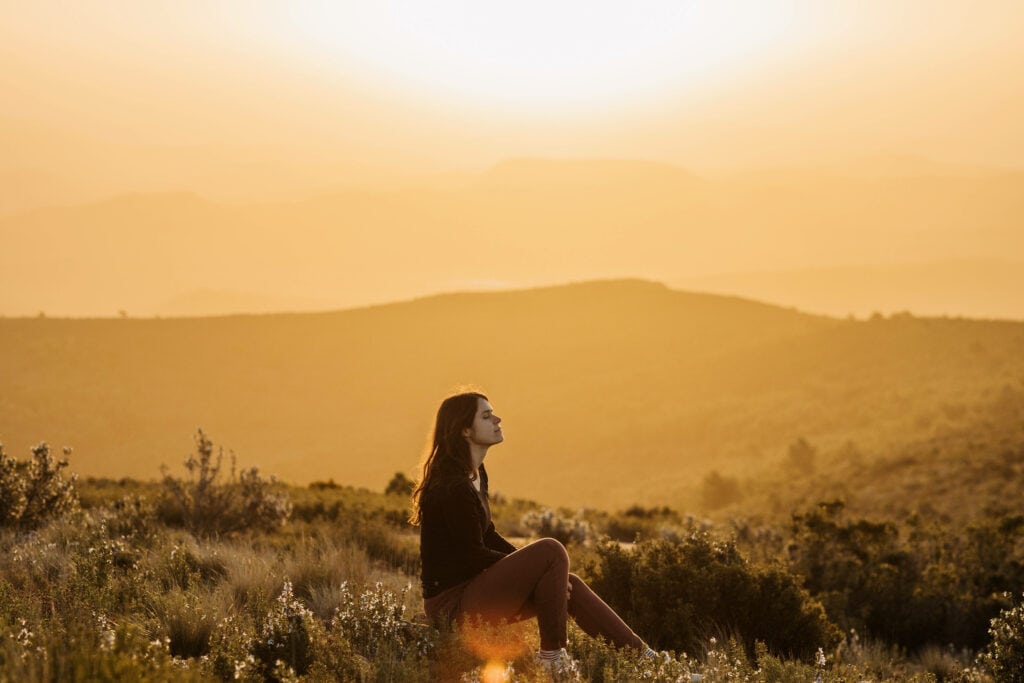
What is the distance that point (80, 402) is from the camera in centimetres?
7375

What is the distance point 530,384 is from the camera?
88375mm

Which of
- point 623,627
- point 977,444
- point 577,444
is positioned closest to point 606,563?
point 623,627

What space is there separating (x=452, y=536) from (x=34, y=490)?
6.52m

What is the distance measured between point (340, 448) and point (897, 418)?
40059mm

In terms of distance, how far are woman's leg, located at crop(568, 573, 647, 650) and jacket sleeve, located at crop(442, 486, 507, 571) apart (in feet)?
1.89

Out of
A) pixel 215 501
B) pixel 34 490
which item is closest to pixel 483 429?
pixel 34 490

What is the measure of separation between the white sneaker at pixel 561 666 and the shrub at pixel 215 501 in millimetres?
6532

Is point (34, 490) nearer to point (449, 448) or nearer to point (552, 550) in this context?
point (449, 448)

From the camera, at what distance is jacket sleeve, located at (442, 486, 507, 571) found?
231 inches

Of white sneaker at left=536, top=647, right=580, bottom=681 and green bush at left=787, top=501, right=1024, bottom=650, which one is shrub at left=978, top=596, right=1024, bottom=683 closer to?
white sneaker at left=536, top=647, right=580, bottom=681

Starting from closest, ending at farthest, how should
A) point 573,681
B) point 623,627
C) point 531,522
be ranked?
point 573,681 < point 623,627 < point 531,522

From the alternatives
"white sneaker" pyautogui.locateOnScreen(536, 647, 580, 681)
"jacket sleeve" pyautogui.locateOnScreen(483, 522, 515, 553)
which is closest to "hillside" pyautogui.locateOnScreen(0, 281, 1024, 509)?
"jacket sleeve" pyautogui.locateOnScreen(483, 522, 515, 553)

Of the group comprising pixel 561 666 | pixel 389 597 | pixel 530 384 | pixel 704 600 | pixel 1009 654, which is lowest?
pixel 704 600

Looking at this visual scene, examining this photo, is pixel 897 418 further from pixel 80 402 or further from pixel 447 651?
pixel 80 402
